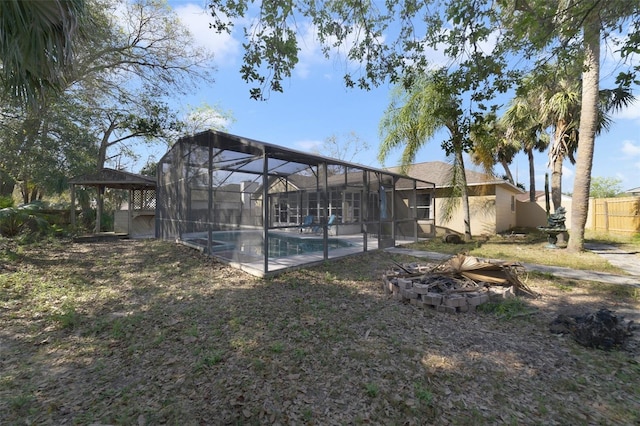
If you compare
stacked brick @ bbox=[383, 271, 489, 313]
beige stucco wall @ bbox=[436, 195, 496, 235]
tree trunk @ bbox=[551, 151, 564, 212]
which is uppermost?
tree trunk @ bbox=[551, 151, 564, 212]

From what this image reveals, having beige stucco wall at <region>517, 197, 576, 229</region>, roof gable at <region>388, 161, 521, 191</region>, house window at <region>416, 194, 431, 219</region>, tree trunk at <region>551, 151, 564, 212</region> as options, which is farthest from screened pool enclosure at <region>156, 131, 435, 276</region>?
beige stucco wall at <region>517, 197, 576, 229</region>

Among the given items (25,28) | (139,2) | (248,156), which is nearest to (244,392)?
(25,28)

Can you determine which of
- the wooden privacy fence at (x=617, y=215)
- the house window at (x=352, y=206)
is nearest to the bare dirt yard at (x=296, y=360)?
the house window at (x=352, y=206)

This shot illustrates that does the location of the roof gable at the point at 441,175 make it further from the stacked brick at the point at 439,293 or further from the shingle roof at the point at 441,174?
the stacked brick at the point at 439,293

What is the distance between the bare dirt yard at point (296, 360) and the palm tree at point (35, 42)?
3253mm

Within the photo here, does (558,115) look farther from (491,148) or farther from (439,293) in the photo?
(439,293)

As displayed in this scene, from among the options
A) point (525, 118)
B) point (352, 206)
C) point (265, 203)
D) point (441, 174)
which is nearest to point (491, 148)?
point (525, 118)

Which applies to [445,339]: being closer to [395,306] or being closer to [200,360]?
[395,306]

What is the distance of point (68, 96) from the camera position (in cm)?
1187

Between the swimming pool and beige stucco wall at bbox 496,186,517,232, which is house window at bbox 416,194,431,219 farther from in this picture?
the swimming pool

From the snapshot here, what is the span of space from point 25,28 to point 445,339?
593 cm

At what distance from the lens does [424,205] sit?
14648mm

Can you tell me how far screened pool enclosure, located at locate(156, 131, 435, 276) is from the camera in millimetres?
7125

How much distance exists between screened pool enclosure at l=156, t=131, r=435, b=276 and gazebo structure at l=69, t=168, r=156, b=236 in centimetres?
147
